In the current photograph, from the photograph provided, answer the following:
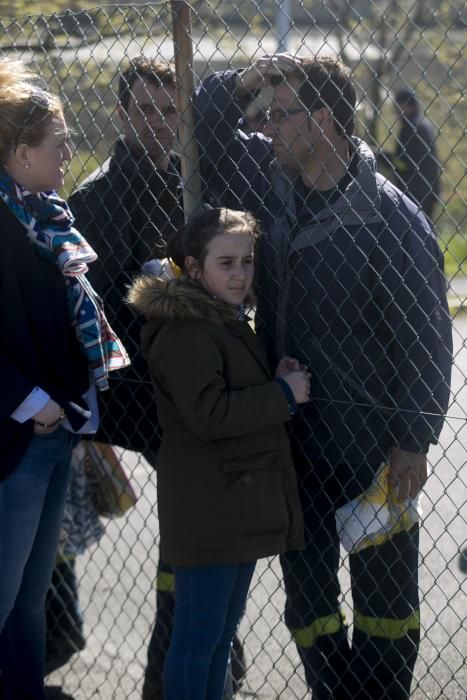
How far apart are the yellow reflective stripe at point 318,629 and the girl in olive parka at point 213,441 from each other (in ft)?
1.34

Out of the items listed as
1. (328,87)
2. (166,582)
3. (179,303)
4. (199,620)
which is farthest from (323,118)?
(166,582)

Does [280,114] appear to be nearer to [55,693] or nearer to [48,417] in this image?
[48,417]

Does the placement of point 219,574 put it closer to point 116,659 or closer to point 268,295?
point 268,295

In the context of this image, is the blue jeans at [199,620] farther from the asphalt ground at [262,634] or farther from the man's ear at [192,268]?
the man's ear at [192,268]

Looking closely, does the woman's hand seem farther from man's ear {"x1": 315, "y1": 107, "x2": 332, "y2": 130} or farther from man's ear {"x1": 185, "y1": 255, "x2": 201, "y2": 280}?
man's ear {"x1": 315, "y1": 107, "x2": 332, "y2": 130}

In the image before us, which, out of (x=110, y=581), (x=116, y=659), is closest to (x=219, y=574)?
(x=116, y=659)

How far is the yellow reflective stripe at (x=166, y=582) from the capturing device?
3.55 metres

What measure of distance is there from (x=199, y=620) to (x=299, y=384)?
70 cm

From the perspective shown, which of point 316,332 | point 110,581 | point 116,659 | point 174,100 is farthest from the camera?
point 110,581

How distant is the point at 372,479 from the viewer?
9.86 ft

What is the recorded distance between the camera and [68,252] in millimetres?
2846

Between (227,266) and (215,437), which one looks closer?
(215,437)

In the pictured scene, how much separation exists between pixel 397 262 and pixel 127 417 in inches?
45.7

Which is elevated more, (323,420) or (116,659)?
(323,420)
